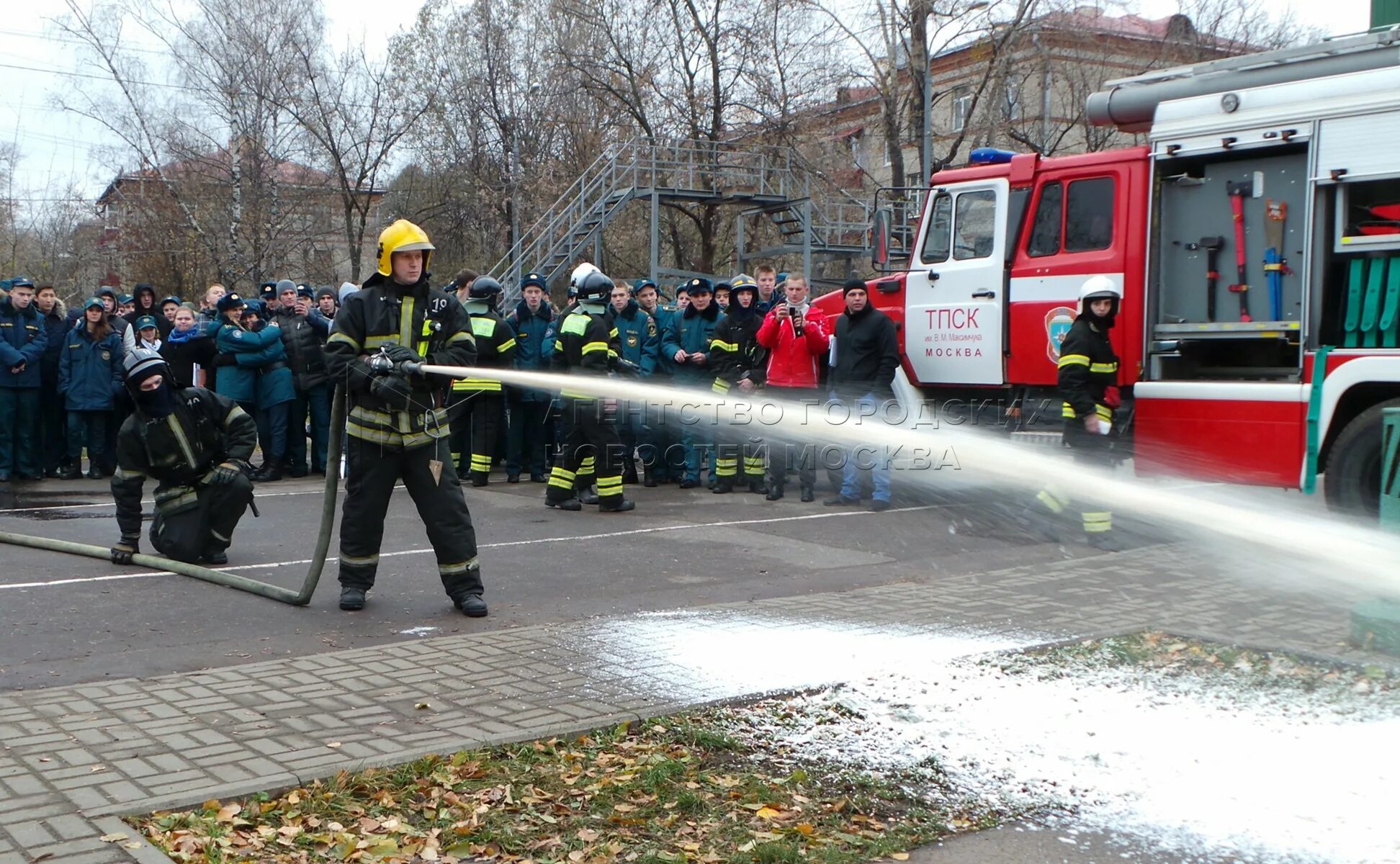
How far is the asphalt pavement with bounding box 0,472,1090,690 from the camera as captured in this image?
612 centimetres

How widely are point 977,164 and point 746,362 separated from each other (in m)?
2.72

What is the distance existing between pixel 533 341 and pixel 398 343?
19.2 ft

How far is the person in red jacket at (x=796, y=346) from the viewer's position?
1094 centimetres

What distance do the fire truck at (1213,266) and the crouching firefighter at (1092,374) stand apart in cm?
20

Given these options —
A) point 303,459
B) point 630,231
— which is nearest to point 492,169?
point 630,231

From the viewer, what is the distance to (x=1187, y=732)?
4793mm

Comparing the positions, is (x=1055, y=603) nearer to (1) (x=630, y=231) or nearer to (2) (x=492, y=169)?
(1) (x=630, y=231)

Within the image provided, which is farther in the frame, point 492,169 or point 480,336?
point 492,169

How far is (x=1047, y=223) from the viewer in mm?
9773

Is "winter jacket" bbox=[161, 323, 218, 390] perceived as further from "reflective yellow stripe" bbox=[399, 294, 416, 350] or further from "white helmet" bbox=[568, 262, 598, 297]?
"reflective yellow stripe" bbox=[399, 294, 416, 350]

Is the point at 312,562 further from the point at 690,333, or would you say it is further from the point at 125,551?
the point at 690,333

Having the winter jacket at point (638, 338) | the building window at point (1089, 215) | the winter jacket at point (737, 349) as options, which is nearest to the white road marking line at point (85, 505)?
the winter jacket at point (638, 338)

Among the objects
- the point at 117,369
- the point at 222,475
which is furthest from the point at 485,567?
the point at 117,369

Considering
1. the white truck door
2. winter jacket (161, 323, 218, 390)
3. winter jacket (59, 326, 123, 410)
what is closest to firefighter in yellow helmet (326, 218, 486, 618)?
the white truck door
